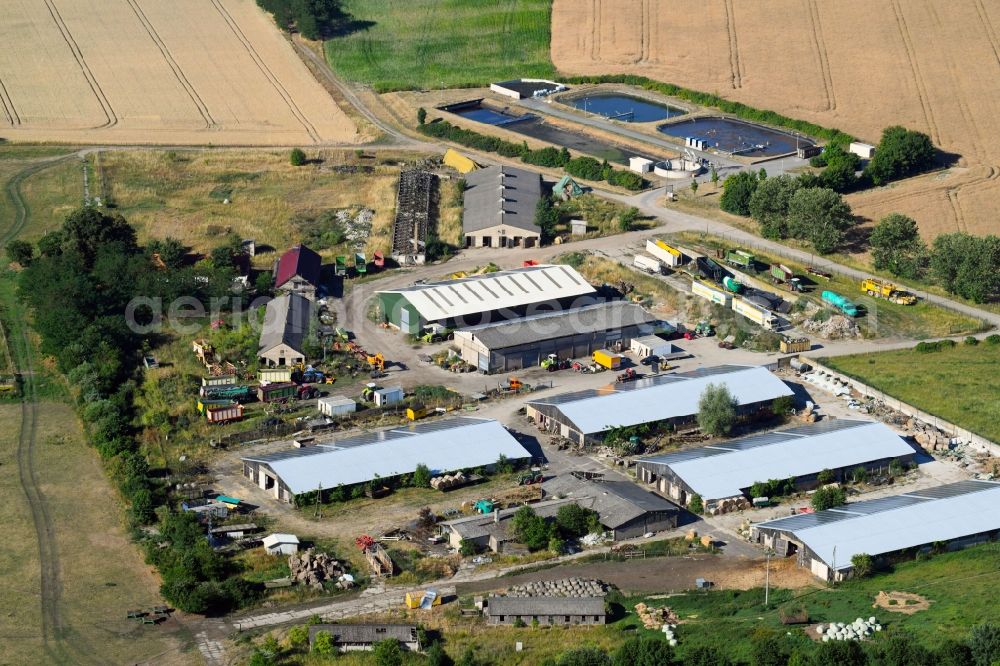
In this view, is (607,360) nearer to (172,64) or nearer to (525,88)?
(525,88)

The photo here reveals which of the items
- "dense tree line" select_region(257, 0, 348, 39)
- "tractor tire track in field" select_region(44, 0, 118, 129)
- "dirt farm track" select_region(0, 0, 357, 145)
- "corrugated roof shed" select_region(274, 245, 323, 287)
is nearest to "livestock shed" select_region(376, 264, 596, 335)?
"corrugated roof shed" select_region(274, 245, 323, 287)

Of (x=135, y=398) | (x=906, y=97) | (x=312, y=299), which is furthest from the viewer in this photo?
(x=906, y=97)

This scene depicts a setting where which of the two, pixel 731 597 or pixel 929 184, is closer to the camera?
pixel 731 597

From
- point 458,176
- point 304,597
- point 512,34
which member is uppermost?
point 512,34

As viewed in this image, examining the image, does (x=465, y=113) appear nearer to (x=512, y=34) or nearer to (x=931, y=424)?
(x=512, y=34)

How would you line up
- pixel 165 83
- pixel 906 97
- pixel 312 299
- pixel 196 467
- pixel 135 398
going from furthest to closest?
pixel 165 83 < pixel 906 97 < pixel 312 299 < pixel 135 398 < pixel 196 467

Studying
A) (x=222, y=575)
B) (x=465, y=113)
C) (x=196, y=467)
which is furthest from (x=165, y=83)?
(x=222, y=575)
